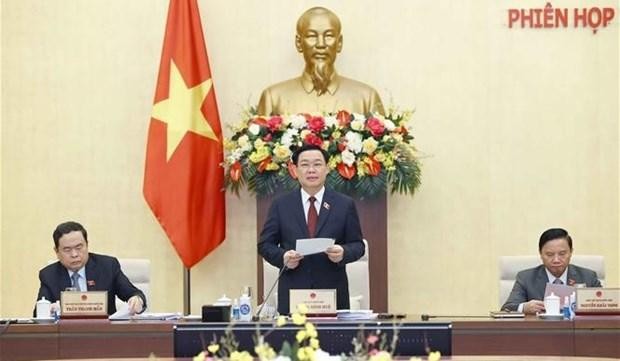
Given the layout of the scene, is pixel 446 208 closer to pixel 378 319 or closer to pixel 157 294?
pixel 157 294

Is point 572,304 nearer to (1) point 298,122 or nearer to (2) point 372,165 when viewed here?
(2) point 372,165

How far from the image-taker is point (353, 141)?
808cm

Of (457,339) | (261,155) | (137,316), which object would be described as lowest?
(457,339)

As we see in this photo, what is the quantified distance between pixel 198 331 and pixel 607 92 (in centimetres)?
487

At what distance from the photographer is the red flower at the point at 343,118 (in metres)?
8.12

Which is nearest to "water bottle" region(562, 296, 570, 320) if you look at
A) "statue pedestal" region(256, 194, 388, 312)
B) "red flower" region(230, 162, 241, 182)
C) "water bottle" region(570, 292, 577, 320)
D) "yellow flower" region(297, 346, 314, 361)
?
"water bottle" region(570, 292, 577, 320)

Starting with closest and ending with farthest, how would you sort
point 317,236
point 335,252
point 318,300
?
point 318,300 < point 335,252 < point 317,236

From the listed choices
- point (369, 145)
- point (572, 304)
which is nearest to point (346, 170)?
point (369, 145)

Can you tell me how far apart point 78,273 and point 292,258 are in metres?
1.24

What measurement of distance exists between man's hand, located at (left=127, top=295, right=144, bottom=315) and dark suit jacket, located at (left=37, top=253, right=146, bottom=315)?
0.26 m

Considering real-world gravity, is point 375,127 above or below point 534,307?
above

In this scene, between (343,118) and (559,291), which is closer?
(559,291)

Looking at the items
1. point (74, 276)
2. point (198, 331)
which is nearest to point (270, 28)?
point (74, 276)

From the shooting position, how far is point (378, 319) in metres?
5.72
